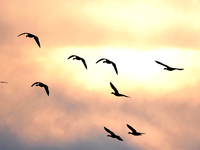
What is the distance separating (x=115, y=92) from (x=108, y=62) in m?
5.87

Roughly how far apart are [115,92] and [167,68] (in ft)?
34.3

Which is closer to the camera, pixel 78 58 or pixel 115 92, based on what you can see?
pixel 115 92

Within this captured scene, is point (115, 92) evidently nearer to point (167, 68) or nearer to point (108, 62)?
point (108, 62)

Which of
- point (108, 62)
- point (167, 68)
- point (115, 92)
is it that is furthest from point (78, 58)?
point (167, 68)

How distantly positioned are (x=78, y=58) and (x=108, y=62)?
18.8 ft

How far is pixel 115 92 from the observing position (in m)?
51.4

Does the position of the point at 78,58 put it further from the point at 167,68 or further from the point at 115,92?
the point at 167,68

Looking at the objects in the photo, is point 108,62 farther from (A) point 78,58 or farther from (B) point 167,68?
(B) point 167,68

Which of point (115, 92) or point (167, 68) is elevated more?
point (167, 68)

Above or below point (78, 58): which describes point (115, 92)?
below

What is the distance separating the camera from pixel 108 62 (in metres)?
54.2

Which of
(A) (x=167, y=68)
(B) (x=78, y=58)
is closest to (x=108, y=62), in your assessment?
(B) (x=78, y=58)

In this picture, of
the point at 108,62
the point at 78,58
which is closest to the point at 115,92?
the point at 108,62
